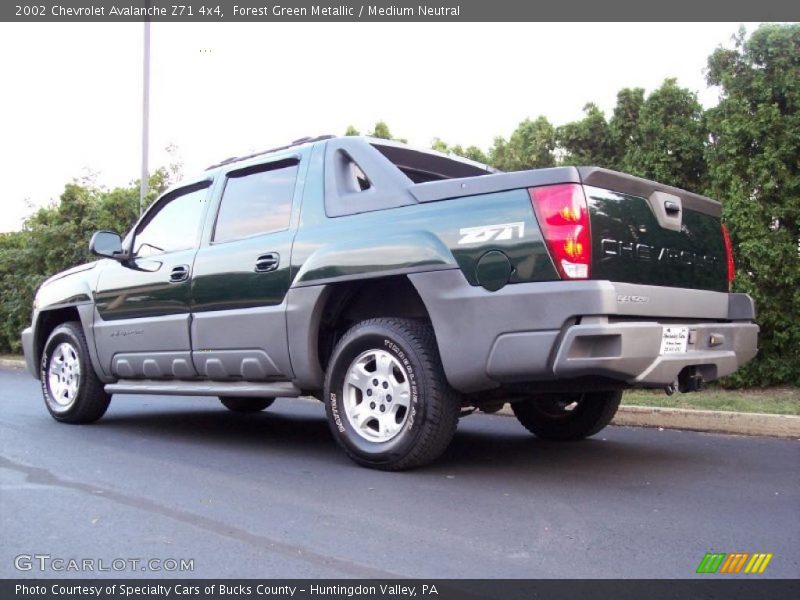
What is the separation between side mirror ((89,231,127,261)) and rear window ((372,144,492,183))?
2.55 metres

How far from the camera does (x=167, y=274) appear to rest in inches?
222

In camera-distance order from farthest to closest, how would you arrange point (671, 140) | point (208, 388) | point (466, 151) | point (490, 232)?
point (466, 151) < point (671, 140) < point (208, 388) < point (490, 232)

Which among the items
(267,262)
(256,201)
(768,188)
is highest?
(768,188)

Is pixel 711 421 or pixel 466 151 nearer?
pixel 711 421

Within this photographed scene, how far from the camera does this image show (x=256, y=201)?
5273 mm

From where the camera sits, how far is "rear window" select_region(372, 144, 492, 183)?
496cm

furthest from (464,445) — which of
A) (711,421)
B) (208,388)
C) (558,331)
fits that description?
(711,421)

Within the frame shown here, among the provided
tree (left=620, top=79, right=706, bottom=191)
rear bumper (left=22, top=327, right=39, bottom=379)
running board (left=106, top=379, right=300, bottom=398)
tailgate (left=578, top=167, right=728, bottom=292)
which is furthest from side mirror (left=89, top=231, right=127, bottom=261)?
tree (left=620, top=79, right=706, bottom=191)

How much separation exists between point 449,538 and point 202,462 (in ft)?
7.29

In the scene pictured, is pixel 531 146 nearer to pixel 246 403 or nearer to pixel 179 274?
pixel 246 403

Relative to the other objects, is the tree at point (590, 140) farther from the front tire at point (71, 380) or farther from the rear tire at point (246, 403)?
the front tire at point (71, 380)

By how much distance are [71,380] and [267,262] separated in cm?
273

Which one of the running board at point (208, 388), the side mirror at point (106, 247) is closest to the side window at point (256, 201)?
the running board at point (208, 388)
